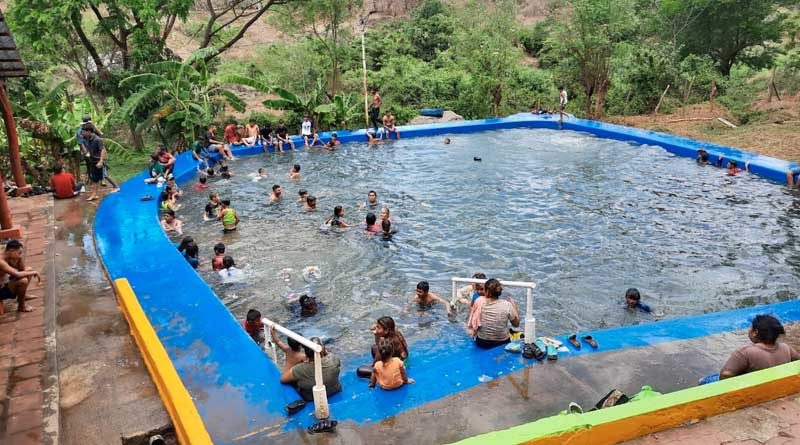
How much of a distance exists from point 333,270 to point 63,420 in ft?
19.8

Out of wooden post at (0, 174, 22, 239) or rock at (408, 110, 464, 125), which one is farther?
rock at (408, 110, 464, 125)

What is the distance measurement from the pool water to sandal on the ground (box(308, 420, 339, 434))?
109 inches

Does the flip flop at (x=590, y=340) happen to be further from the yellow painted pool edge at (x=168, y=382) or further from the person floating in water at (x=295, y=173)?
the person floating in water at (x=295, y=173)

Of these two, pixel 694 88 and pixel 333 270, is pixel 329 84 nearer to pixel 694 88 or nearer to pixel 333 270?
pixel 694 88

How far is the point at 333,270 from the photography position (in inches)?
465

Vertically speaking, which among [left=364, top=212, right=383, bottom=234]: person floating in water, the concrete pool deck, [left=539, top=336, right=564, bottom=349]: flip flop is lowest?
the concrete pool deck

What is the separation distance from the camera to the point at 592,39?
24.5 meters

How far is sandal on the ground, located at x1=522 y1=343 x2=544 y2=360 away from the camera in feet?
24.0

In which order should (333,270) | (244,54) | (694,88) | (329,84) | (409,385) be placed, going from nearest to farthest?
1. (409,385)
2. (333,270)
3. (694,88)
4. (329,84)
5. (244,54)

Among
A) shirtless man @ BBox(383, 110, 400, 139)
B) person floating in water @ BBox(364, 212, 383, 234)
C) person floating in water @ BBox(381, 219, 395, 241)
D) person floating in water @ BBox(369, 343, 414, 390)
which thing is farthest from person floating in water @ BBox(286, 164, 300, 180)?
person floating in water @ BBox(369, 343, 414, 390)

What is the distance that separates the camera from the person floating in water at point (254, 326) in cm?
881

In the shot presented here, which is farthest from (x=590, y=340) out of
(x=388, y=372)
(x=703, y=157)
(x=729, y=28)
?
(x=729, y=28)

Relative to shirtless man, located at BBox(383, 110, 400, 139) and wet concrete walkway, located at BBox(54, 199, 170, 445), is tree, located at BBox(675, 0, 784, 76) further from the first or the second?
wet concrete walkway, located at BBox(54, 199, 170, 445)

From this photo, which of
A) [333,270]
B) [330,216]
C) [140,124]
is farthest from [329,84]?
[333,270]
